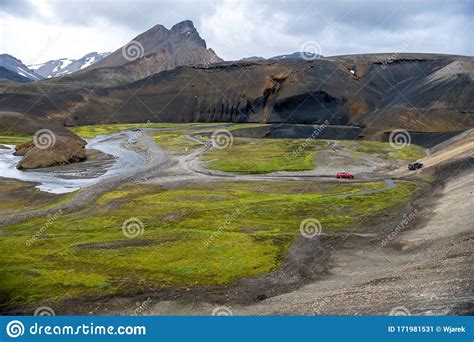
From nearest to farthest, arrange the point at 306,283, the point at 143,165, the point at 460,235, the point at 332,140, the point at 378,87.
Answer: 1. the point at 306,283
2. the point at 460,235
3. the point at 143,165
4. the point at 332,140
5. the point at 378,87

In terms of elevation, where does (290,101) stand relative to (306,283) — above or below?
above

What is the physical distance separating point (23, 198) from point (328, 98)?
12651 centimetres

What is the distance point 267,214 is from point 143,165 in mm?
46517

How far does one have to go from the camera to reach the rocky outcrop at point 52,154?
294 feet

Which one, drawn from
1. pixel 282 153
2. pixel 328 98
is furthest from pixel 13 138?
pixel 328 98

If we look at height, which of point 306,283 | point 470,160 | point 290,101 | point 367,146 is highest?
point 290,101

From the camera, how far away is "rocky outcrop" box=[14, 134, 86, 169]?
89.5 meters

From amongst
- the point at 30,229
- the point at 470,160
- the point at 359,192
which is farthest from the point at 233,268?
the point at 470,160

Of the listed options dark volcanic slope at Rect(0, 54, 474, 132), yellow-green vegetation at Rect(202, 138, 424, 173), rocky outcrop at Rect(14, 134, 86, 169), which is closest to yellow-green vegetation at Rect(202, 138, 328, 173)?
yellow-green vegetation at Rect(202, 138, 424, 173)

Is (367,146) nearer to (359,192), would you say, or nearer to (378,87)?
(359,192)

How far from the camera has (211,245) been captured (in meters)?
39.4

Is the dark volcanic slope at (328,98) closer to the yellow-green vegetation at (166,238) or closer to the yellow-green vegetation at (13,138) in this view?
the yellow-green vegetation at (13,138)

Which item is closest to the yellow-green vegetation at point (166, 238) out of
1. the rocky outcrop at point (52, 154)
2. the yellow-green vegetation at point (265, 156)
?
the yellow-green vegetation at point (265, 156)

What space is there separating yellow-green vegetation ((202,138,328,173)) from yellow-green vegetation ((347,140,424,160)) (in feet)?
30.9
